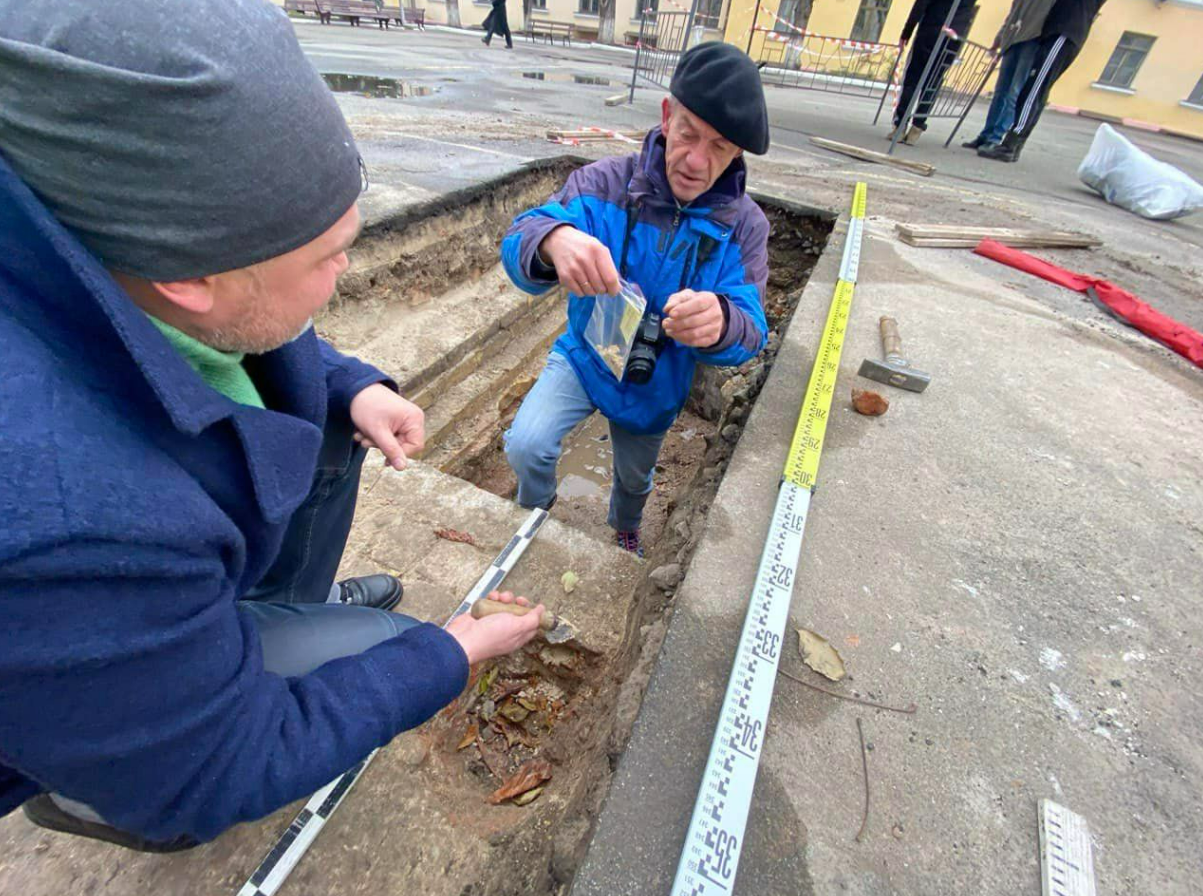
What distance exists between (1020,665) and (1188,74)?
2676 centimetres

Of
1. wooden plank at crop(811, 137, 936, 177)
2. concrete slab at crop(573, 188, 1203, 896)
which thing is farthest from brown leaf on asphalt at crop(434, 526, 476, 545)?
wooden plank at crop(811, 137, 936, 177)

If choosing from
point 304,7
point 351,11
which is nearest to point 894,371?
point 351,11

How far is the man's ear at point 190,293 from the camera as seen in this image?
81 centimetres

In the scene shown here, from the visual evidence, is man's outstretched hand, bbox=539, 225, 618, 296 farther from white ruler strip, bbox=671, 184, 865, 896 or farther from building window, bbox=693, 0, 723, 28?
building window, bbox=693, 0, 723, 28

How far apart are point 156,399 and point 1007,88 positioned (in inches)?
439

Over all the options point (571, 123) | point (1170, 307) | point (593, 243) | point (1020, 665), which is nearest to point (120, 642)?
point (593, 243)

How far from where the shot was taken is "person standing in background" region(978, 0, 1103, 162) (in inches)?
268

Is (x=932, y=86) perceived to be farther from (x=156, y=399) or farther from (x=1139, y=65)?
(x=1139, y=65)

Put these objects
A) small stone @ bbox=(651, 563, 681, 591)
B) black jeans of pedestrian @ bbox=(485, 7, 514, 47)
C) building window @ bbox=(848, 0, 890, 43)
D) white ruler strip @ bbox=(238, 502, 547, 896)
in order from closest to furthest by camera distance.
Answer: white ruler strip @ bbox=(238, 502, 547, 896), small stone @ bbox=(651, 563, 681, 591), black jeans of pedestrian @ bbox=(485, 7, 514, 47), building window @ bbox=(848, 0, 890, 43)

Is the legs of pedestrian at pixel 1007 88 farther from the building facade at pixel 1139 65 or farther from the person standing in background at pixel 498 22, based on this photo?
the person standing in background at pixel 498 22

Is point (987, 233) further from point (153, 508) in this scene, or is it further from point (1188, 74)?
point (1188, 74)

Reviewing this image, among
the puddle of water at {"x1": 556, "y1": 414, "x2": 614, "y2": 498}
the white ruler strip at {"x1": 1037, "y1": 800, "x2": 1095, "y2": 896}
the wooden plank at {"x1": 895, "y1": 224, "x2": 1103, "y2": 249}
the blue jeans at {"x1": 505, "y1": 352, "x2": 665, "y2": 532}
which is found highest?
the wooden plank at {"x1": 895, "y1": 224, "x2": 1103, "y2": 249}

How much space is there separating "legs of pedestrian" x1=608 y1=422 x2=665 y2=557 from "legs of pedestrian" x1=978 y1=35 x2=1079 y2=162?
837 cm

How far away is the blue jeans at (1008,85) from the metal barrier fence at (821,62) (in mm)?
10919
